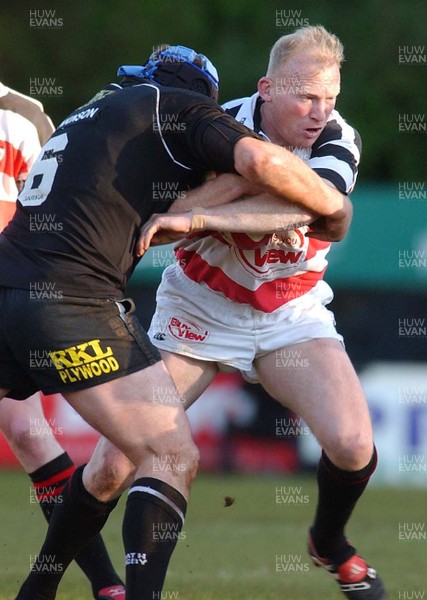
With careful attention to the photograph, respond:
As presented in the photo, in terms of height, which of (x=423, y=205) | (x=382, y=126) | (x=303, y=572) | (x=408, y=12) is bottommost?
(x=382, y=126)

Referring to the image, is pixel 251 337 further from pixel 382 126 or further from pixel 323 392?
pixel 382 126

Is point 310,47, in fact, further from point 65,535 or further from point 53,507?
point 53,507

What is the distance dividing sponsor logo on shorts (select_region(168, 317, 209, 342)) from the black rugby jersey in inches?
40.9

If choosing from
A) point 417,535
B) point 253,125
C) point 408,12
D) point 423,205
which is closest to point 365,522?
point 417,535

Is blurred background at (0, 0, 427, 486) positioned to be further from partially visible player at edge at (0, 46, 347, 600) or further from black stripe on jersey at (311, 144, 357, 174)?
partially visible player at edge at (0, 46, 347, 600)

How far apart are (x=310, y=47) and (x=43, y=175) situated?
132 centimetres

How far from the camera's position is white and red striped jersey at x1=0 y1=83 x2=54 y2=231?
6059mm

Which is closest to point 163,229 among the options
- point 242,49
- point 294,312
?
point 294,312

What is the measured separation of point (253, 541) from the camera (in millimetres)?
8516

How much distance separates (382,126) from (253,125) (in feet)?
52.7

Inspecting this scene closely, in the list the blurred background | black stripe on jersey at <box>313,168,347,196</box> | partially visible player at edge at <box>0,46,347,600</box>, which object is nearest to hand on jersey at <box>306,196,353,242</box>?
black stripe on jersey at <box>313,168,347,196</box>

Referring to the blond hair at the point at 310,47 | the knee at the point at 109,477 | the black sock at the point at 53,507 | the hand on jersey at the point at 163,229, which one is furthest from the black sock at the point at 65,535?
the blond hair at the point at 310,47

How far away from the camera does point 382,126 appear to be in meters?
21.0

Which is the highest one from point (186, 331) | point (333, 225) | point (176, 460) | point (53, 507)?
point (333, 225)
